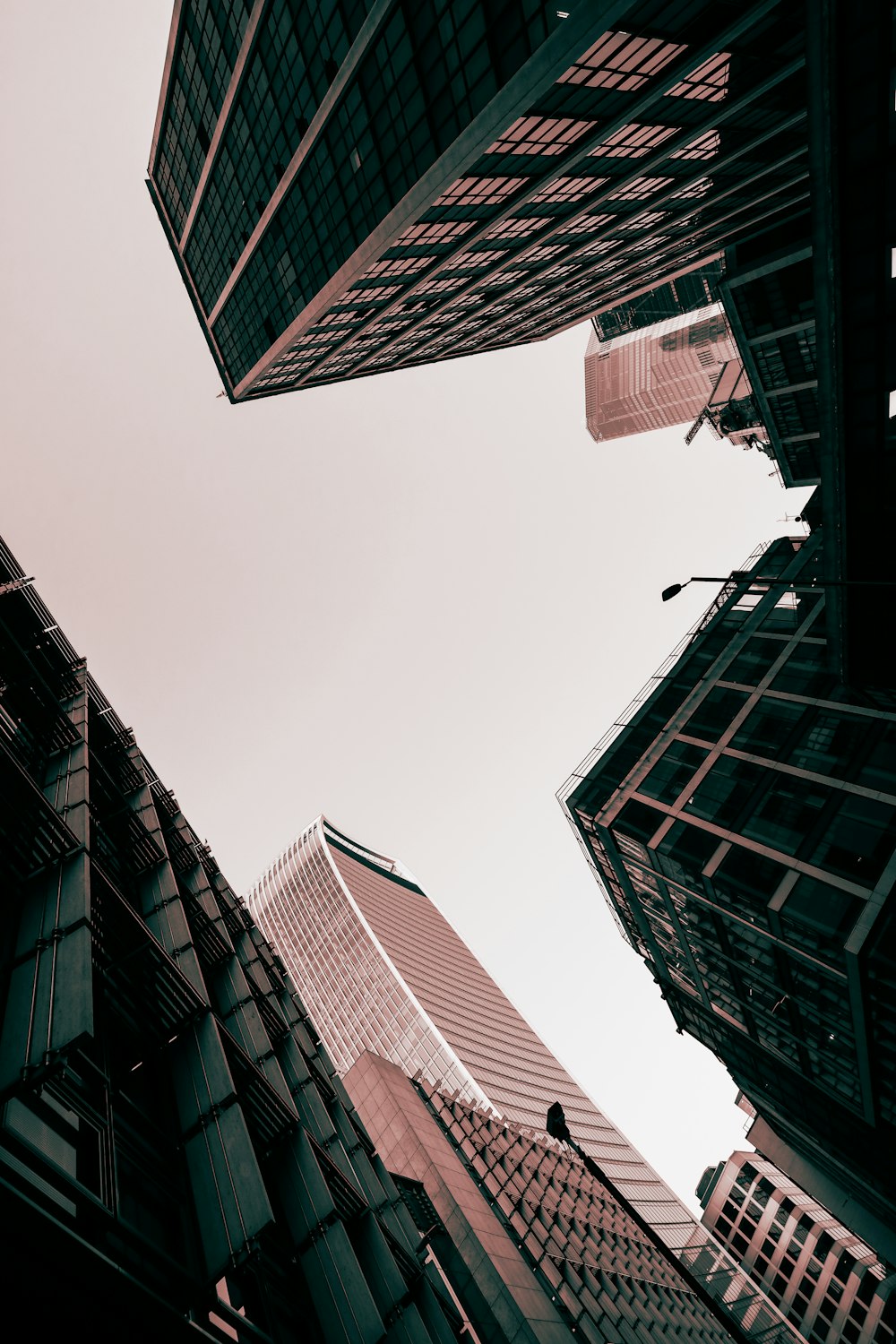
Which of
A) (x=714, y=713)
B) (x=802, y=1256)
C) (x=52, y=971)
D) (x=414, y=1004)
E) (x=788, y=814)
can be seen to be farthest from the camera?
(x=414, y=1004)

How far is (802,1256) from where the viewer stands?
250 feet

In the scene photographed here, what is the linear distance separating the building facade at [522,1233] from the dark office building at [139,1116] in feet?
22.1

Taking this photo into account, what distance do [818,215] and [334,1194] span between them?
34.8 metres

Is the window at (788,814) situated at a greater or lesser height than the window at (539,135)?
lesser

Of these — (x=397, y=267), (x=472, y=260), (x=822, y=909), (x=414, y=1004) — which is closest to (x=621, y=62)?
(x=397, y=267)

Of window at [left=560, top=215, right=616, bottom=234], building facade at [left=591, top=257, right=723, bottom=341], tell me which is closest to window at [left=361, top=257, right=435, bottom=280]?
window at [left=560, top=215, right=616, bottom=234]

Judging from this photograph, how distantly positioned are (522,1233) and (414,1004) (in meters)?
89.3

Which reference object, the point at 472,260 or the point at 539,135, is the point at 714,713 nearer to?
the point at 539,135

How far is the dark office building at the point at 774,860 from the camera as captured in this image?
3288cm

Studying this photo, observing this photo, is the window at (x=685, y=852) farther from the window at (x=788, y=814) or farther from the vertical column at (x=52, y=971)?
the vertical column at (x=52, y=971)

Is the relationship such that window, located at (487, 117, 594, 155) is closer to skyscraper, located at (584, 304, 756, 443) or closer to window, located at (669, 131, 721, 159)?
window, located at (669, 131, 721, 159)

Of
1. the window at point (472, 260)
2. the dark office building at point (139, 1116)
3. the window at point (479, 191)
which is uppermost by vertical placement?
the window at point (472, 260)

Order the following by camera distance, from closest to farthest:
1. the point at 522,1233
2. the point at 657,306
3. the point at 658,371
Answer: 1. the point at 522,1233
2. the point at 658,371
3. the point at 657,306

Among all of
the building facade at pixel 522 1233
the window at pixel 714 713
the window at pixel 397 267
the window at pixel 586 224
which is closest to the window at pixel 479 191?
the window at pixel 397 267
